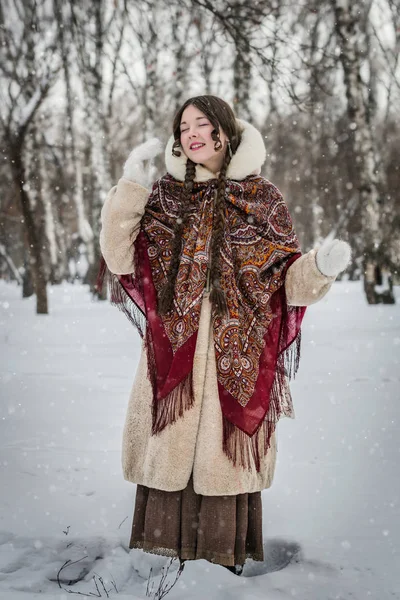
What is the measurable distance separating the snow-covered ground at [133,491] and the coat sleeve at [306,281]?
1.13 m

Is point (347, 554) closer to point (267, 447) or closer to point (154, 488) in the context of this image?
point (267, 447)

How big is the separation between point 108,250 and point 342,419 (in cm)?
264

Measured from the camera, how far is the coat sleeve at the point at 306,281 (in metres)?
2.16

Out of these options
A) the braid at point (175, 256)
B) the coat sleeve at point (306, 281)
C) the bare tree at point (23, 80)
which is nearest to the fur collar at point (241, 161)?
the braid at point (175, 256)

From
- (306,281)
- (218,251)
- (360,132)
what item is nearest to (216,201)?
(218,251)

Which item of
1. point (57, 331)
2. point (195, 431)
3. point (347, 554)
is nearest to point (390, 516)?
point (347, 554)

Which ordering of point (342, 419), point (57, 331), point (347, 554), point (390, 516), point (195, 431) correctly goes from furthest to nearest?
point (57, 331) < point (342, 419) < point (390, 516) < point (347, 554) < point (195, 431)

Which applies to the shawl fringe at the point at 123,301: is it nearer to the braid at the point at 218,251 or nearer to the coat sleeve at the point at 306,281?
the braid at the point at 218,251

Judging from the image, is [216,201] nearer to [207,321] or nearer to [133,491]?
[207,321]

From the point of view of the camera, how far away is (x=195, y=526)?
2.18 m

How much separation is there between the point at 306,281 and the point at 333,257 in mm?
151

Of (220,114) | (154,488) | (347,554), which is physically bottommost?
(347,554)

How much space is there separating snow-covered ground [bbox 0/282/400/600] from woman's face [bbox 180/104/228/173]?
1.70 meters

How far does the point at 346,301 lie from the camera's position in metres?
12.0
